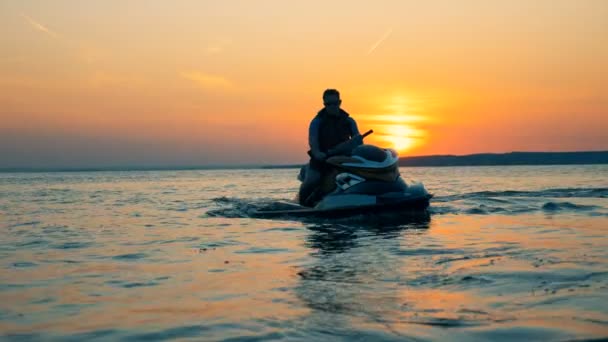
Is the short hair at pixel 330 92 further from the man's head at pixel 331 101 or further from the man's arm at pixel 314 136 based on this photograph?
the man's arm at pixel 314 136

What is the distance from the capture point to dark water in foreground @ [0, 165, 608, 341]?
3.64 m

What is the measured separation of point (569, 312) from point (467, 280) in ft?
3.90

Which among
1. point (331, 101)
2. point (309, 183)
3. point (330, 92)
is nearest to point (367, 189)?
point (309, 183)

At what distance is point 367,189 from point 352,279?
5.37 m

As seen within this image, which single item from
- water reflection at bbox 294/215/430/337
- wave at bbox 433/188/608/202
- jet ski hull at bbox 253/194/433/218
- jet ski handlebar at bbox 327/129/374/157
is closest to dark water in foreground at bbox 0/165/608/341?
water reflection at bbox 294/215/430/337

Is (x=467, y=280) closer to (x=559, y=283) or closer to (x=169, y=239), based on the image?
(x=559, y=283)

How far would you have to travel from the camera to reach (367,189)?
1049 centimetres

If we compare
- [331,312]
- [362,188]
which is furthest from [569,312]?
[362,188]

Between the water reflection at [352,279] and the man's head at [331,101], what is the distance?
118 inches

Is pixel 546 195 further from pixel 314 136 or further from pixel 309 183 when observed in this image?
pixel 314 136

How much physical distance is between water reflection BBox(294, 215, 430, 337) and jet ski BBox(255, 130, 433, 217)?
118 centimetres

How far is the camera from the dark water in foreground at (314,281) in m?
3.64

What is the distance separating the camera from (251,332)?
3592mm

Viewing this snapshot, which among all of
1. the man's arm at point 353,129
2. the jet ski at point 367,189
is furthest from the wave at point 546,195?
the jet ski at point 367,189
